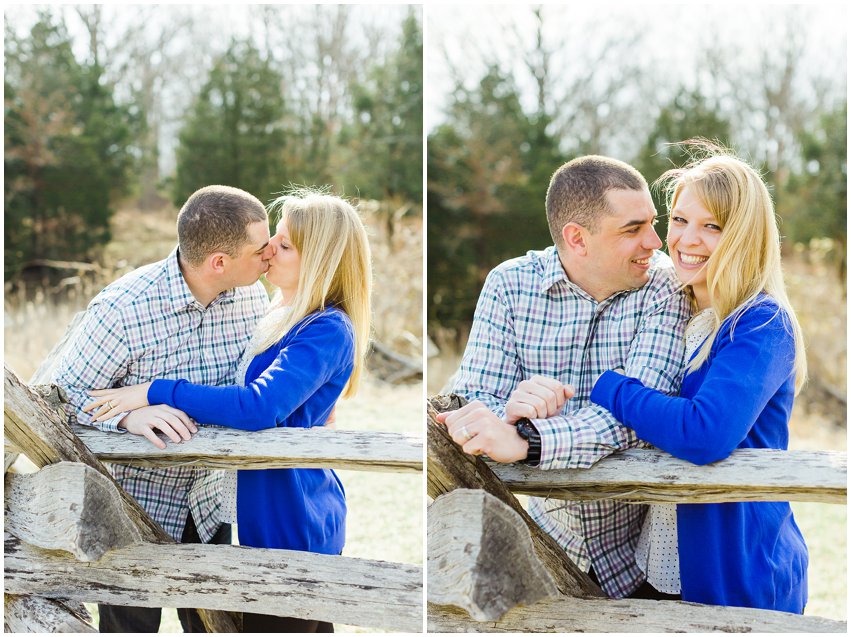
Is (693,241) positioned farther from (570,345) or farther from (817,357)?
(817,357)

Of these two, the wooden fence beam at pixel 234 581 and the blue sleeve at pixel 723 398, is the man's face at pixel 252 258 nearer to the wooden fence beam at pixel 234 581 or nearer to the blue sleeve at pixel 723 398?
the wooden fence beam at pixel 234 581

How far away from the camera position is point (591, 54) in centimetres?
1167

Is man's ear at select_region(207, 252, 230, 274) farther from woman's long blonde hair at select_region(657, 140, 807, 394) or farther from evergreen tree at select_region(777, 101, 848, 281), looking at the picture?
evergreen tree at select_region(777, 101, 848, 281)

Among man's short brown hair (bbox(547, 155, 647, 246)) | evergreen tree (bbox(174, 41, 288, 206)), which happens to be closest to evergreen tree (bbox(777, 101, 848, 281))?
evergreen tree (bbox(174, 41, 288, 206))

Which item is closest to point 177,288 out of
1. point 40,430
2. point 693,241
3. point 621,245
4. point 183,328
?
point 183,328

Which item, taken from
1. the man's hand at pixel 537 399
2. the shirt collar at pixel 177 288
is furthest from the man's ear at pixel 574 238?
the shirt collar at pixel 177 288

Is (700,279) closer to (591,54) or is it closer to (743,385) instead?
(743,385)

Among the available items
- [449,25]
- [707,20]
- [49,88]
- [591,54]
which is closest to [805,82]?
[707,20]

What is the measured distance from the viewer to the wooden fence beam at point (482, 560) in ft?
6.61

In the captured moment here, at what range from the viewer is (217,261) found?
2760mm

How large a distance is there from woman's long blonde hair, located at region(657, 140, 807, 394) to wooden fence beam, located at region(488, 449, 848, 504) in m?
0.28

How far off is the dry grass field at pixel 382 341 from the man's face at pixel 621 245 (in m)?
1.92

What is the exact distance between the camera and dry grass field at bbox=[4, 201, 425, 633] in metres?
4.96

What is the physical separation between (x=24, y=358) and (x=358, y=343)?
19.8 ft
